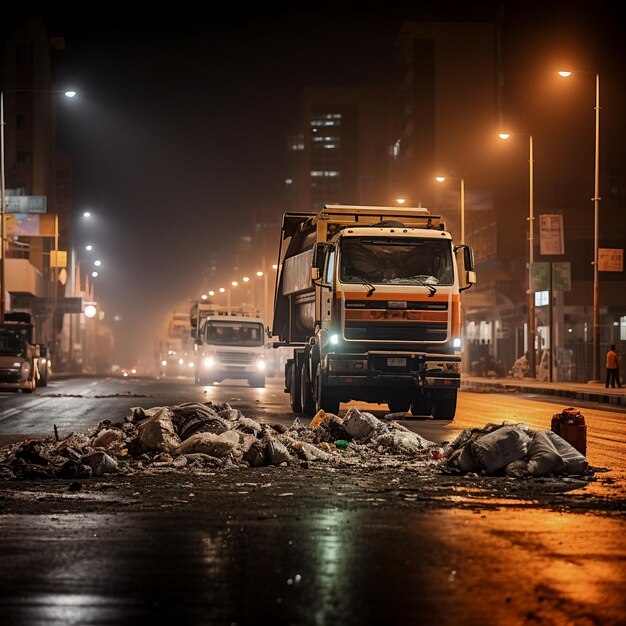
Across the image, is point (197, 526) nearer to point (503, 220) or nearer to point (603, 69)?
point (503, 220)

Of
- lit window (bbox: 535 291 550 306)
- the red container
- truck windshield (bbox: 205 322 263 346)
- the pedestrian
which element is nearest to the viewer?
the red container

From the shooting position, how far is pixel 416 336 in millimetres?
23297

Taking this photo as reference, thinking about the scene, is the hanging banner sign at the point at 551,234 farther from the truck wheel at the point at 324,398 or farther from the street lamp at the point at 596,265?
the truck wheel at the point at 324,398

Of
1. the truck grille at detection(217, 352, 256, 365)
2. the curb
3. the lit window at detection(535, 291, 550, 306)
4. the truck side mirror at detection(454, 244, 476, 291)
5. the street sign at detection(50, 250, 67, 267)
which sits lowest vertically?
the curb

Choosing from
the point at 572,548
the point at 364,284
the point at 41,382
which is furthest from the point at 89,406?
the point at 572,548

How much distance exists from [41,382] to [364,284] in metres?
27.9

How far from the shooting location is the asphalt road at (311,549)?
6336 mm

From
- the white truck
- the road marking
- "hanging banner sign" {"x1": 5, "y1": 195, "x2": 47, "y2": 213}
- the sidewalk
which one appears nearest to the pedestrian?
the sidewalk

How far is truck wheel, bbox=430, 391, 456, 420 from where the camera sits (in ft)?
79.7

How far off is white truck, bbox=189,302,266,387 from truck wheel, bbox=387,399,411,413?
20668 mm

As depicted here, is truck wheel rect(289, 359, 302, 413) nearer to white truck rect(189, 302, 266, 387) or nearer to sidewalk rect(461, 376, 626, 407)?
sidewalk rect(461, 376, 626, 407)

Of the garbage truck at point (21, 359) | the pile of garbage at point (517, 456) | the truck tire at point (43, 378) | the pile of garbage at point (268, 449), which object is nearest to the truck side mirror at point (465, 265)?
the pile of garbage at point (268, 449)

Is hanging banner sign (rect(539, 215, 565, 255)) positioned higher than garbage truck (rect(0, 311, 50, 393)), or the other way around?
hanging banner sign (rect(539, 215, 565, 255))

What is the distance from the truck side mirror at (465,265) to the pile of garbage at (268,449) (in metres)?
6.20
